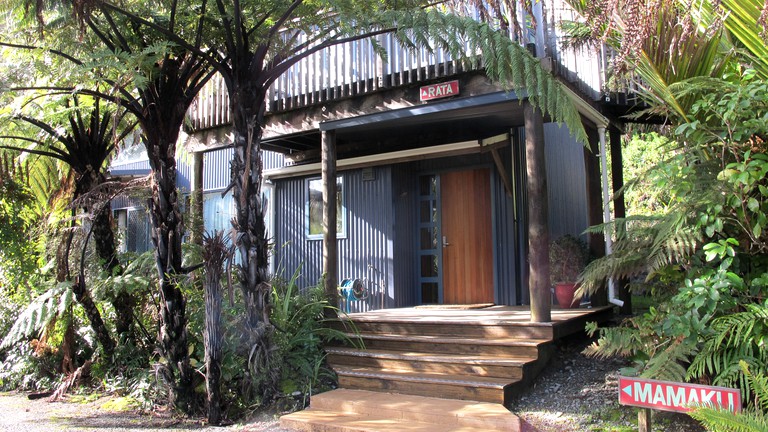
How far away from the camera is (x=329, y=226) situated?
8.05 metres

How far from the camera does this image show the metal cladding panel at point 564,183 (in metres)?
9.50

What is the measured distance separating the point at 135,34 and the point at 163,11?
1.61ft

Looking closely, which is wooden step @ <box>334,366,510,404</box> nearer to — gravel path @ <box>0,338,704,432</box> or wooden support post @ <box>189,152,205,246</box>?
gravel path @ <box>0,338,704,432</box>

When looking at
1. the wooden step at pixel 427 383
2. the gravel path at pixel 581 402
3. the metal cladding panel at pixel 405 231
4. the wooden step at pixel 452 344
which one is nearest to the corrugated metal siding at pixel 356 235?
the metal cladding panel at pixel 405 231

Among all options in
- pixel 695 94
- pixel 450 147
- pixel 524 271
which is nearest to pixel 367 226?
pixel 450 147

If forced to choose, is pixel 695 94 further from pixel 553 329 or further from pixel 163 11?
pixel 163 11

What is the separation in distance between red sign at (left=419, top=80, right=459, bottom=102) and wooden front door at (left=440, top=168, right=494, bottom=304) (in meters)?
2.23

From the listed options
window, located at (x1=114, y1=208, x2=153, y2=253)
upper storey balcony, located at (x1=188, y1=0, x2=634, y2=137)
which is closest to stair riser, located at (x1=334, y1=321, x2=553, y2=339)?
upper storey balcony, located at (x1=188, y1=0, x2=634, y2=137)

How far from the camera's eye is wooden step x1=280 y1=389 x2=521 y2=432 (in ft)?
16.9

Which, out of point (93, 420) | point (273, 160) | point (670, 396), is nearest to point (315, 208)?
point (273, 160)

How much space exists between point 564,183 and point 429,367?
4.86 meters

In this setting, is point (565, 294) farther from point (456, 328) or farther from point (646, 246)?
point (646, 246)

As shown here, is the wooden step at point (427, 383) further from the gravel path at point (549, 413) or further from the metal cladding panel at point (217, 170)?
the metal cladding panel at point (217, 170)

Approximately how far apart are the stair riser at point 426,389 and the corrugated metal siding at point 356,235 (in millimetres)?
3333
